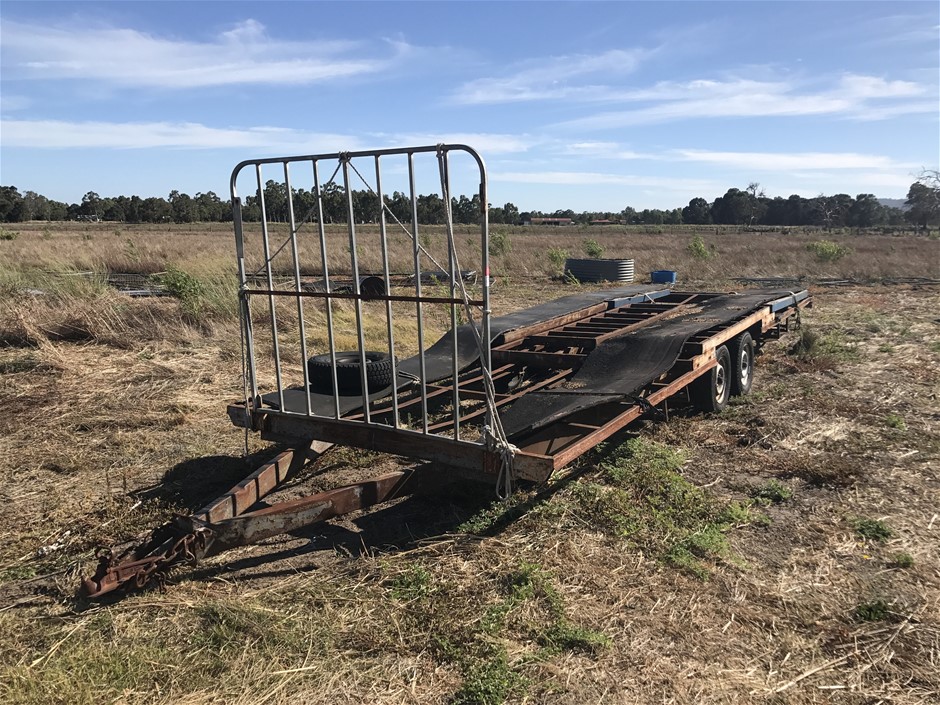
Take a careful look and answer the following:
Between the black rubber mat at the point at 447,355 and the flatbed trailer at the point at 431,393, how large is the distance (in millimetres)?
25

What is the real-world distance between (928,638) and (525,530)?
206 centimetres

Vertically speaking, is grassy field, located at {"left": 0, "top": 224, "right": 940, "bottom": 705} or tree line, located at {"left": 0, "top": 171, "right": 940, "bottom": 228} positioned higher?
tree line, located at {"left": 0, "top": 171, "right": 940, "bottom": 228}

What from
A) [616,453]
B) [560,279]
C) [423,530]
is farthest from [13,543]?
[560,279]

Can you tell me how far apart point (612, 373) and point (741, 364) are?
260 cm

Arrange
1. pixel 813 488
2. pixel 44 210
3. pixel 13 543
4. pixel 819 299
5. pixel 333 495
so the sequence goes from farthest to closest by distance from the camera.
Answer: pixel 44 210, pixel 819 299, pixel 813 488, pixel 13 543, pixel 333 495

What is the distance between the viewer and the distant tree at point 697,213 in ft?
348

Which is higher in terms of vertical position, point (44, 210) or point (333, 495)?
point (44, 210)

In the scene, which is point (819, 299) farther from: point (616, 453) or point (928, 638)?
point (928, 638)

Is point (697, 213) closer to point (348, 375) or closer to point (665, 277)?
point (665, 277)

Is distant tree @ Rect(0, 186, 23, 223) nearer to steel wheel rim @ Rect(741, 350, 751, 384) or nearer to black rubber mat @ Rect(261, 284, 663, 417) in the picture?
black rubber mat @ Rect(261, 284, 663, 417)

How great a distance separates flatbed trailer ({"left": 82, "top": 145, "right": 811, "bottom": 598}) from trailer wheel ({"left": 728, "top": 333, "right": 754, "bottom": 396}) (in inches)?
0.6

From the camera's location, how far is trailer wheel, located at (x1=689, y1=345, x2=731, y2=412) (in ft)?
20.7

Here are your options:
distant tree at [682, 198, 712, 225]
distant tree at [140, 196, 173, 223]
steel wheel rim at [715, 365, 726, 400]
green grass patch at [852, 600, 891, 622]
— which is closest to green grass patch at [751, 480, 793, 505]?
green grass patch at [852, 600, 891, 622]

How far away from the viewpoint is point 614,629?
3.02 m
